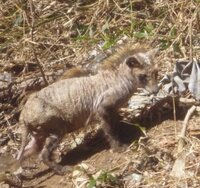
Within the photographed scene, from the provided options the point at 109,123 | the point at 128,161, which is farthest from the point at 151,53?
the point at 128,161

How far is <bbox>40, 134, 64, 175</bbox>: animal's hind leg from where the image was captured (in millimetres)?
6934

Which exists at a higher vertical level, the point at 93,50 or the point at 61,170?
the point at 93,50

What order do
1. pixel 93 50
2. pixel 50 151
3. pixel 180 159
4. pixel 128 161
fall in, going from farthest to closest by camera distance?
pixel 93 50, pixel 50 151, pixel 128 161, pixel 180 159

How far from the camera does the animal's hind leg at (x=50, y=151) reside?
22.7 feet

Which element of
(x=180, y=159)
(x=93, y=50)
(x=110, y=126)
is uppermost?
(x=93, y=50)

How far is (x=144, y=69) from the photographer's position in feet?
23.6

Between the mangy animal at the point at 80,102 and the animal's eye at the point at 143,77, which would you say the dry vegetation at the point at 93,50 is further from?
the animal's eye at the point at 143,77

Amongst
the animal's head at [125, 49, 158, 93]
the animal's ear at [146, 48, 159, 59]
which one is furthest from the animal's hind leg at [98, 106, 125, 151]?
the animal's ear at [146, 48, 159, 59]

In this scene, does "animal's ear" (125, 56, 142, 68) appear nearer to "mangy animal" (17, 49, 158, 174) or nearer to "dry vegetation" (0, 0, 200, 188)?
"mangy animal" (17, 49, 158, 174)

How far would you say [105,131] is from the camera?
23.2 feet

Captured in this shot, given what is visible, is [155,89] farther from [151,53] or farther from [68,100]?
[68,100]

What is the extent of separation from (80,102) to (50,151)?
505mm

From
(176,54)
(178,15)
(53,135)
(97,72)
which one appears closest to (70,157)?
(53,135)

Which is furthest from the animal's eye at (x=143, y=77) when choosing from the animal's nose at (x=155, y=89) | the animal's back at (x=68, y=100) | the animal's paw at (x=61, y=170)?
the animal's paw at (x=61, y=170)
